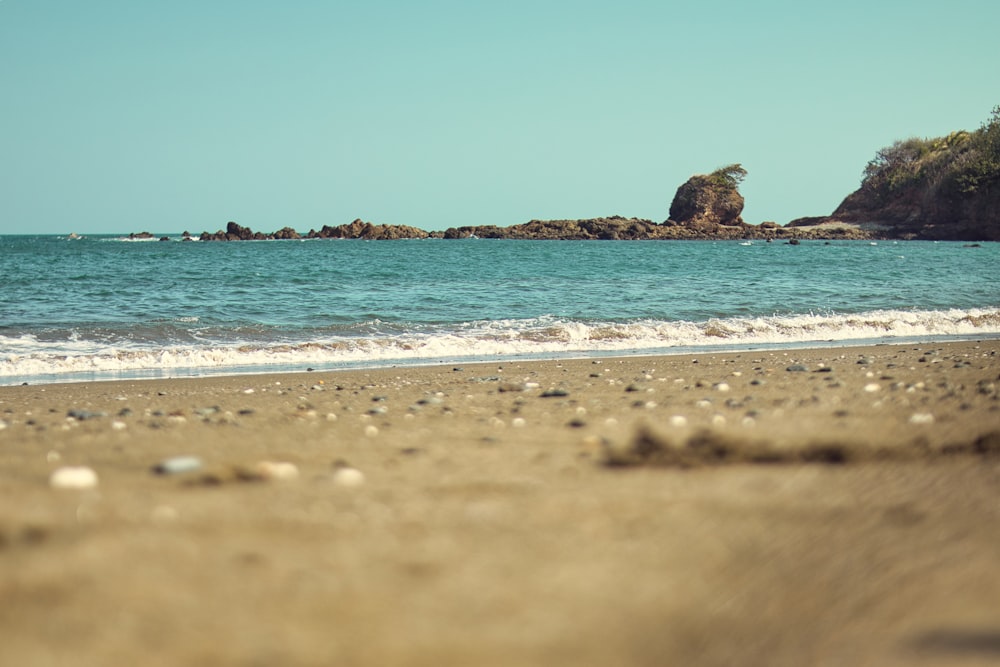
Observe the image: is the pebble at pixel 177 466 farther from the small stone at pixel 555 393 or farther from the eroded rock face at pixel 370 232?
the eroded rock face at pixel 370 232

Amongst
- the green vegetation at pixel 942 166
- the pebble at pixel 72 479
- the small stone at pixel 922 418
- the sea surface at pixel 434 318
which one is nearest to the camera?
the pebble at pixel 72 479

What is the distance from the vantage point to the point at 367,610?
1663 mm

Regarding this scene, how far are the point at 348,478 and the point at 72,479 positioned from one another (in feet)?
3.22

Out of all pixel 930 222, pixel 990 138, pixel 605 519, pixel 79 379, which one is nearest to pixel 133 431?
pixel 605 519

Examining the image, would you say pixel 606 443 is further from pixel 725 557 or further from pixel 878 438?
pixel 725 557

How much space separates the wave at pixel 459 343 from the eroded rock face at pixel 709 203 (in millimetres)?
87829

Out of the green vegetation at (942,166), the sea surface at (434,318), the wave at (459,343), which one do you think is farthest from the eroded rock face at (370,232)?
the wave at (459,343)

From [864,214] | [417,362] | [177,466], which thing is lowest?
[417,362]

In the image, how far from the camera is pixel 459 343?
12.6m

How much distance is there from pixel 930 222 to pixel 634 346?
86.8 meters

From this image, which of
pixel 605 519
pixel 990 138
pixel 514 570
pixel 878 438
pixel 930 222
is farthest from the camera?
pixel 930 222

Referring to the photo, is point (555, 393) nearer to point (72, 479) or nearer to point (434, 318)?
point (72, 479)

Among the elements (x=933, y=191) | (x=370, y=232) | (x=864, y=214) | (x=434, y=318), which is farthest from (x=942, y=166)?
(x=434, y=318)

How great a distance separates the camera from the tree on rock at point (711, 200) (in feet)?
334
